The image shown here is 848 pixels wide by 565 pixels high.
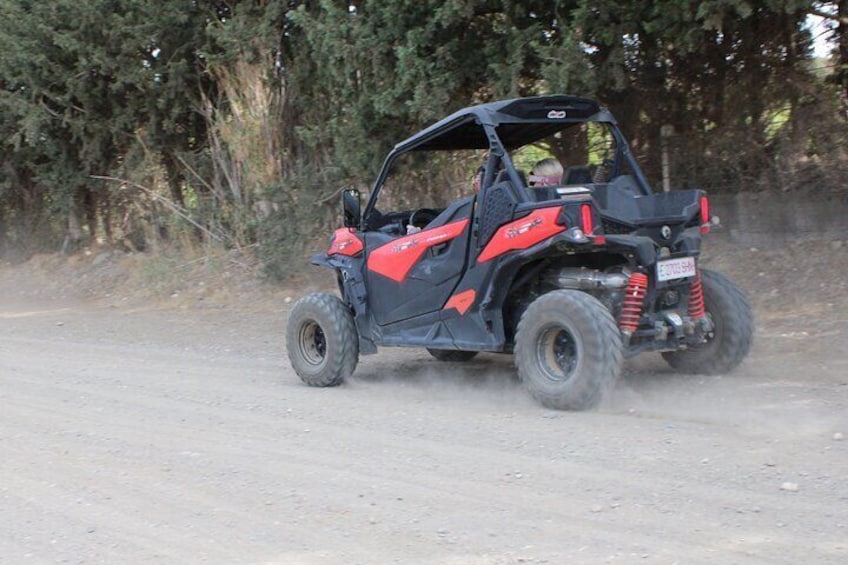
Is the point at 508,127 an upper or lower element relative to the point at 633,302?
upper

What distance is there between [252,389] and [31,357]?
13.5 ft

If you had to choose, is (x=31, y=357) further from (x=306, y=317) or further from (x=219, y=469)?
(x=219, y=469)

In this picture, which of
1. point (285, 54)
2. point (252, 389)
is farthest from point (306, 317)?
point (285, 54)

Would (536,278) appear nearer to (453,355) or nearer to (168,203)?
(453,355)

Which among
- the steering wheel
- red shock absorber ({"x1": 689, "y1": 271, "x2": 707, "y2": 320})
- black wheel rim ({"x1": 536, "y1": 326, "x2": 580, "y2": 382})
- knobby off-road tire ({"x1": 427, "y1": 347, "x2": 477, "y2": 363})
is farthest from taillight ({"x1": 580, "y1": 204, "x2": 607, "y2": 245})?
knobby off-road tire ({"x1": 427, "y1": 347, "x2": 477, "y2": 363})

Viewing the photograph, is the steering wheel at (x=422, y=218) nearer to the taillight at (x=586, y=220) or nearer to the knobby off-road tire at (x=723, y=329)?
the taillight at (x=586, y=220)

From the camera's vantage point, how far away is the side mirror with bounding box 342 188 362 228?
341 inches

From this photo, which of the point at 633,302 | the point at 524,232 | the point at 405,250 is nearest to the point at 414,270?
the point at 405,250

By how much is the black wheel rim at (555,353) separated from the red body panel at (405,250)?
120 centimetres

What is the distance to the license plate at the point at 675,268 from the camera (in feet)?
23.3

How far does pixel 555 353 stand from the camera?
23.4 feet

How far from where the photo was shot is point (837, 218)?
1123cm

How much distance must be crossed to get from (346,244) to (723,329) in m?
3.42

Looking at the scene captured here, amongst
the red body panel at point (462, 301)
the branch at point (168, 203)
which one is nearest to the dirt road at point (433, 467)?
the red body panel at point (462, 301)
